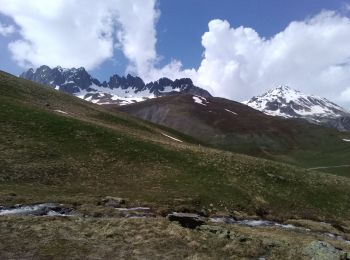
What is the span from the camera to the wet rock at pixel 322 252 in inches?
1195

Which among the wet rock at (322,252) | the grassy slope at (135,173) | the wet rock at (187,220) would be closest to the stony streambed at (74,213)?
the wet rock at (187,220)

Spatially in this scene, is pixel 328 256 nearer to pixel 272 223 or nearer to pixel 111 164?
pixel 272 223

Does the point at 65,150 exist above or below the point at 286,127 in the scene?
below

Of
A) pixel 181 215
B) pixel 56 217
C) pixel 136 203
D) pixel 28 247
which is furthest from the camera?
pixel 136 203

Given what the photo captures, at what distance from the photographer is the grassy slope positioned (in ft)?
151

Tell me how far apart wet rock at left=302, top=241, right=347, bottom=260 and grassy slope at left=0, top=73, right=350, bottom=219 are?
15700 mm

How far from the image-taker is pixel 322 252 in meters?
31.1

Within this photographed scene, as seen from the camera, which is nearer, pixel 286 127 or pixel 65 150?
pixel 65 150

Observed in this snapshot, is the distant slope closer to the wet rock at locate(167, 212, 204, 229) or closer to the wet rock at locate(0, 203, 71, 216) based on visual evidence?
the wet rock at locate(167, 212, 204, 229)

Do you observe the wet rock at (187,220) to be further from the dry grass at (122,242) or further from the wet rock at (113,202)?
the wet rock at (113,202)

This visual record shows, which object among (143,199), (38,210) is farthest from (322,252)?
(38,210)

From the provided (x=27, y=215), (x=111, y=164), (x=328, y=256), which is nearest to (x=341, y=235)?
(x=328, y=256)

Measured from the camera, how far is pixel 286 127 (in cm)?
19075

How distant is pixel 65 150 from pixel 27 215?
1988 cm
